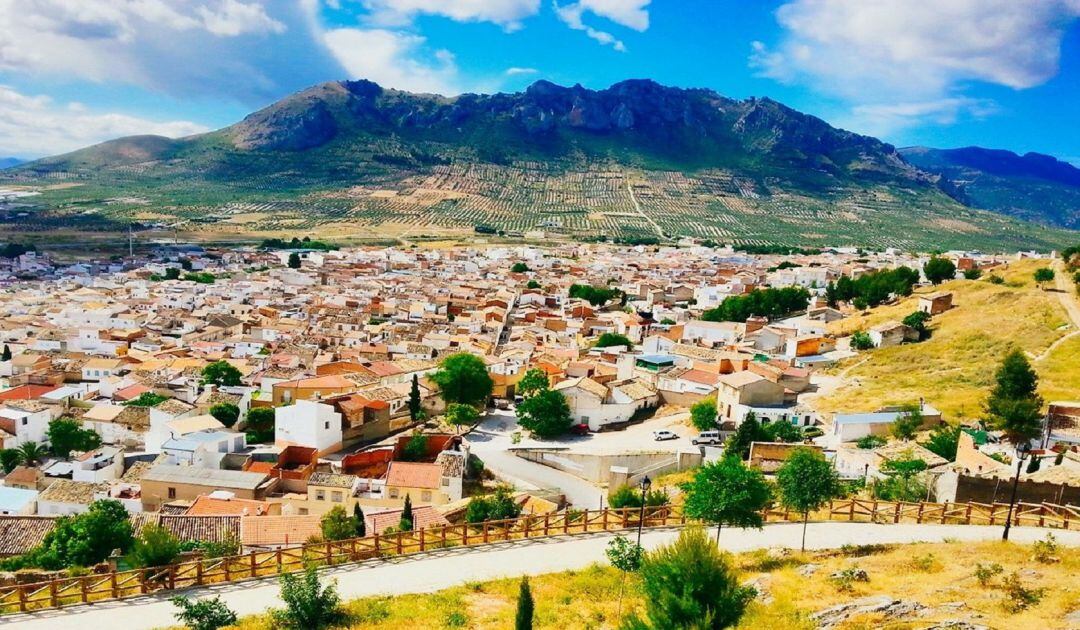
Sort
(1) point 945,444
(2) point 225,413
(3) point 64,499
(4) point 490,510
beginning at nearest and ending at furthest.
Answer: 1. (4) point 490,510
2. (3) point 64,499
3. (1) point 945,444
4. (2) point 225,413

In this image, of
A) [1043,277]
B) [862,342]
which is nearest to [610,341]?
[862,342]

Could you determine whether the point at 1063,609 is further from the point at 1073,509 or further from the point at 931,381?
the point at 931,381

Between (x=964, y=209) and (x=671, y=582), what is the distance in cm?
20166

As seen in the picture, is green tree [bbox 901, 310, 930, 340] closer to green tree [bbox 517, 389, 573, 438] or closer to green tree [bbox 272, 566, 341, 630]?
green tree [bbox 517, 389, 573, 438]

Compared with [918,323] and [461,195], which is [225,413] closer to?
[918,323]

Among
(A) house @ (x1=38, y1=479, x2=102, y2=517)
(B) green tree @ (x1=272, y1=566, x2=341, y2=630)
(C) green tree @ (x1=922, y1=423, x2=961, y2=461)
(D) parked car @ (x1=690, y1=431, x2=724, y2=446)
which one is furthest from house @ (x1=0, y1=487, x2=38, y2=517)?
(C) green tree @ (x1=922, y1=423, x2=961, y2=461)

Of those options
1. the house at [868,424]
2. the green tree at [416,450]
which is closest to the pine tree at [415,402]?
the green tree at [416,450]

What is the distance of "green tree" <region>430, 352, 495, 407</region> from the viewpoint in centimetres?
3005

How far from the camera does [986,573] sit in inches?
424

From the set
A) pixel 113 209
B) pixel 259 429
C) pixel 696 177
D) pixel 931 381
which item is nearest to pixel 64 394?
pixel 259 429

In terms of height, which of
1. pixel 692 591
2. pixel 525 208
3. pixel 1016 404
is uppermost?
pixel 525 208

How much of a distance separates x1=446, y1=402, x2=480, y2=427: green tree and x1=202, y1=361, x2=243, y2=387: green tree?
37.6 ft

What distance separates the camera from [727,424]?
1107 inches

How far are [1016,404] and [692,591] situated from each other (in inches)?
802
